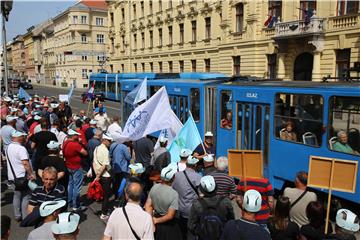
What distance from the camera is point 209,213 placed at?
15.0 ft

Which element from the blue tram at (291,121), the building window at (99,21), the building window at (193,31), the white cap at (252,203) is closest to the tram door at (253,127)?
the blue tram at (291,121)

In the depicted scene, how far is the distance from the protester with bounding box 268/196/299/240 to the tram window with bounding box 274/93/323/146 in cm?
422

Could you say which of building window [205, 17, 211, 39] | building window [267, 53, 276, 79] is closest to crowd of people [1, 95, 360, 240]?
building window [267, 53, 276, 79]

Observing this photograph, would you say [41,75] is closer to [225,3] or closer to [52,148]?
[225,3]

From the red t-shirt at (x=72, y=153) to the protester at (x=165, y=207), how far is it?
2861 mm

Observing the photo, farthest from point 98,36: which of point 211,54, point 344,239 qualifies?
point 344,239

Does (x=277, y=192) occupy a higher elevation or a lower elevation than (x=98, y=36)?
lower

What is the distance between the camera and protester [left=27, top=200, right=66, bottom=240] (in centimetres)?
394

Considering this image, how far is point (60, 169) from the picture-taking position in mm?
6629

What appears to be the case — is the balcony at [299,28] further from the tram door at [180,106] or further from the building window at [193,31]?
the tram door at [180,106]

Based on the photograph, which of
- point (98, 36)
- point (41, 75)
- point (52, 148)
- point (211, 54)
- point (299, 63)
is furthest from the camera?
point (41, 75)

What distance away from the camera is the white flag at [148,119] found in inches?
310

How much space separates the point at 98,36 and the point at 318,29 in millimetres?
62036

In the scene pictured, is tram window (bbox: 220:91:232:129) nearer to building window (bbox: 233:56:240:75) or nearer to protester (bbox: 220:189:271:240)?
protester (bbox: 220:189:271:240)
